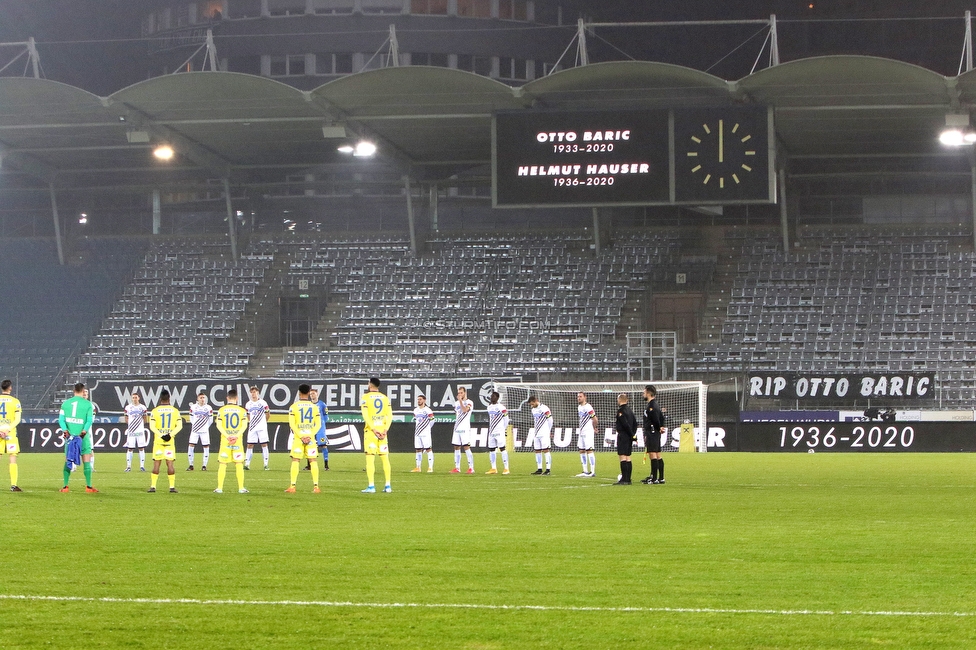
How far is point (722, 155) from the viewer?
106ft

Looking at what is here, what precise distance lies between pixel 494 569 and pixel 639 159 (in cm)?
2342

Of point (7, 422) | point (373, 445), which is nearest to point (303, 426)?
point (373, 445)

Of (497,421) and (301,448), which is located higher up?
(497,421)

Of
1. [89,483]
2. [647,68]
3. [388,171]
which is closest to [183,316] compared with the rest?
[388,171]

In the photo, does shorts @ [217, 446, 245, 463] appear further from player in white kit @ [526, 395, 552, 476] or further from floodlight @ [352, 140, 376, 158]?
floodlight @ [352, 140, 376, 158]

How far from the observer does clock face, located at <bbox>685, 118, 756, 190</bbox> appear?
105ft

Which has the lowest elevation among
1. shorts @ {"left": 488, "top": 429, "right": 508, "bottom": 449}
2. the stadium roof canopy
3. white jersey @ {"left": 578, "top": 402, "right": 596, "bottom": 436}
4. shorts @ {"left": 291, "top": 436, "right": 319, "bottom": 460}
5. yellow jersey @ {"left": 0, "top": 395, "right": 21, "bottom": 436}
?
shorts @ {"left": 488, "top": 429, "right": 508, "bottom": 449}

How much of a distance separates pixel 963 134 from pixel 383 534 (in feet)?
96.7

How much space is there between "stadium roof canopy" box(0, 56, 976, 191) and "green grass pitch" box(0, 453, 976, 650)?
18.6 metres

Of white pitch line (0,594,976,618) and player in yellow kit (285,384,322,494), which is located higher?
player in yellow kit (285,384,322,494)

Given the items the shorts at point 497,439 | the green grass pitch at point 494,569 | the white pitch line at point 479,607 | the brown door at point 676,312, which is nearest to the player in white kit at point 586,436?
the shorts at point 497,439

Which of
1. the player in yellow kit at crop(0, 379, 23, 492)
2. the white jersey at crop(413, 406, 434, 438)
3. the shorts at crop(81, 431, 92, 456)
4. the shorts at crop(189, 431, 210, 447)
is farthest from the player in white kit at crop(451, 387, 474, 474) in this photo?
the player in yellow kit at crop(0, 379, 23, 492)

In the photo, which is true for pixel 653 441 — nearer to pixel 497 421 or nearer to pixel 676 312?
pixel 497 421

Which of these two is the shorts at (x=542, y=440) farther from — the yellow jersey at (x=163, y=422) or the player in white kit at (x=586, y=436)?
the yellow jersey at (x=163, y=422)
